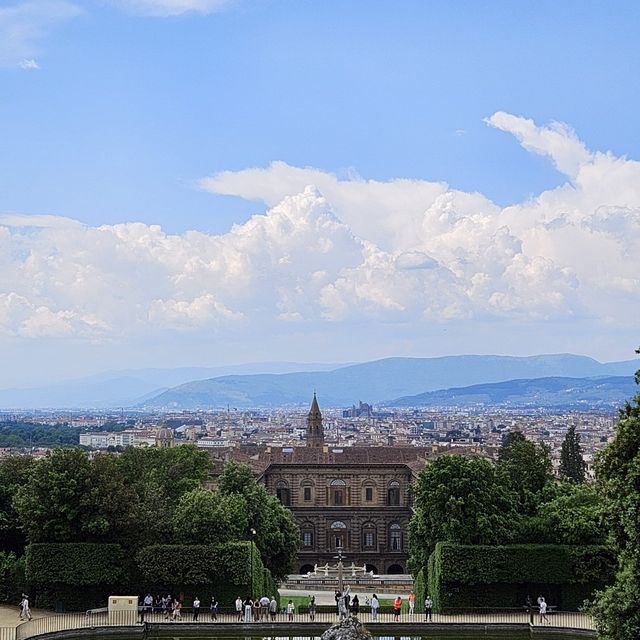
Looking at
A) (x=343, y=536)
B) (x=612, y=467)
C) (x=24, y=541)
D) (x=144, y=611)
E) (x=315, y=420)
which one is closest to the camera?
(x=612, y=467)

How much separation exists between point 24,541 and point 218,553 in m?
10.3

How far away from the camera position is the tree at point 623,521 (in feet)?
101

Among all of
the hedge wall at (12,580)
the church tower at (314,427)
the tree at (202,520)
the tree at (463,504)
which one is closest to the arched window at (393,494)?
the church tower at (314,427)

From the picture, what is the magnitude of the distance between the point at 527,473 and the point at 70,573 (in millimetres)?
23618

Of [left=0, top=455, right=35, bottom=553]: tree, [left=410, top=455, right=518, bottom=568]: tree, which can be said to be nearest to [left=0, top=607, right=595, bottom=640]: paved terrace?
[left=410, top=455, right=518, bottom=568]: tree

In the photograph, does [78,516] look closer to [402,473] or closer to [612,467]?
[612,467]

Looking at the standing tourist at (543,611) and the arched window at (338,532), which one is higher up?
the standing tourist at (543,611)

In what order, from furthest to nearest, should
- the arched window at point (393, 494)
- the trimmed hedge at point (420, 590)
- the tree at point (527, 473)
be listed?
1. the arched window at point (393, 494)
2. the tree at point (527, 473)
3. the trimmed hedge at point (420, 590)

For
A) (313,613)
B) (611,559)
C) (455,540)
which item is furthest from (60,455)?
(611,559)

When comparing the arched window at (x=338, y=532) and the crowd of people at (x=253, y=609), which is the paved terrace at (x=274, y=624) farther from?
the arched window at (x=338, y=532)

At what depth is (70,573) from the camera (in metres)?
46.6

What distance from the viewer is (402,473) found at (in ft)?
301

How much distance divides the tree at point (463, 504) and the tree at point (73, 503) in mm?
14404

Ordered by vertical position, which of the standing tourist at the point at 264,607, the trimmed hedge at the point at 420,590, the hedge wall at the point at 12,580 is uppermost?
the hedge wall at the point at 12,580
